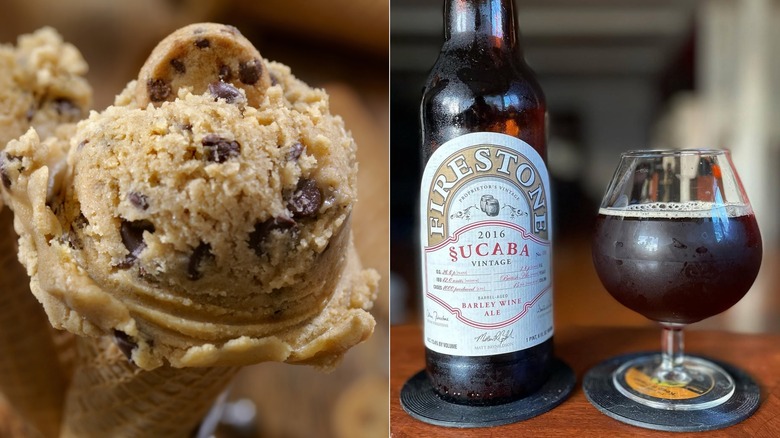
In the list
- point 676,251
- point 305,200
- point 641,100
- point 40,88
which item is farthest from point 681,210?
point 641,100

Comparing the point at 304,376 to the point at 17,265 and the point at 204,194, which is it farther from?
the point at 204,194

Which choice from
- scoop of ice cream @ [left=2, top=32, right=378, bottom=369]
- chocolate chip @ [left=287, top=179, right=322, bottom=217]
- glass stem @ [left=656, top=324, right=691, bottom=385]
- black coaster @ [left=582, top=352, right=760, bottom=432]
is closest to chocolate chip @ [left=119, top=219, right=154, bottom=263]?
scoop of ice cream @ [left=2, top=32, right=378, bottom=369]

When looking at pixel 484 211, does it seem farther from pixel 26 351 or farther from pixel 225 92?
pixel 26 351

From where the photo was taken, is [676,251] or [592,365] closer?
[676,251]

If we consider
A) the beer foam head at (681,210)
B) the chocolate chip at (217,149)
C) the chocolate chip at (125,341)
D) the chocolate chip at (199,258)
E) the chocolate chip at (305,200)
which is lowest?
the chocolate chip at (125,341)

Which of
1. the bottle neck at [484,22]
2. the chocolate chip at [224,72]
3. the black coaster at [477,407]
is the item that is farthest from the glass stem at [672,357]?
the chocolate chip at [224,72]

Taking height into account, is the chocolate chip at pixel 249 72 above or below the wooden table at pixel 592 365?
above
